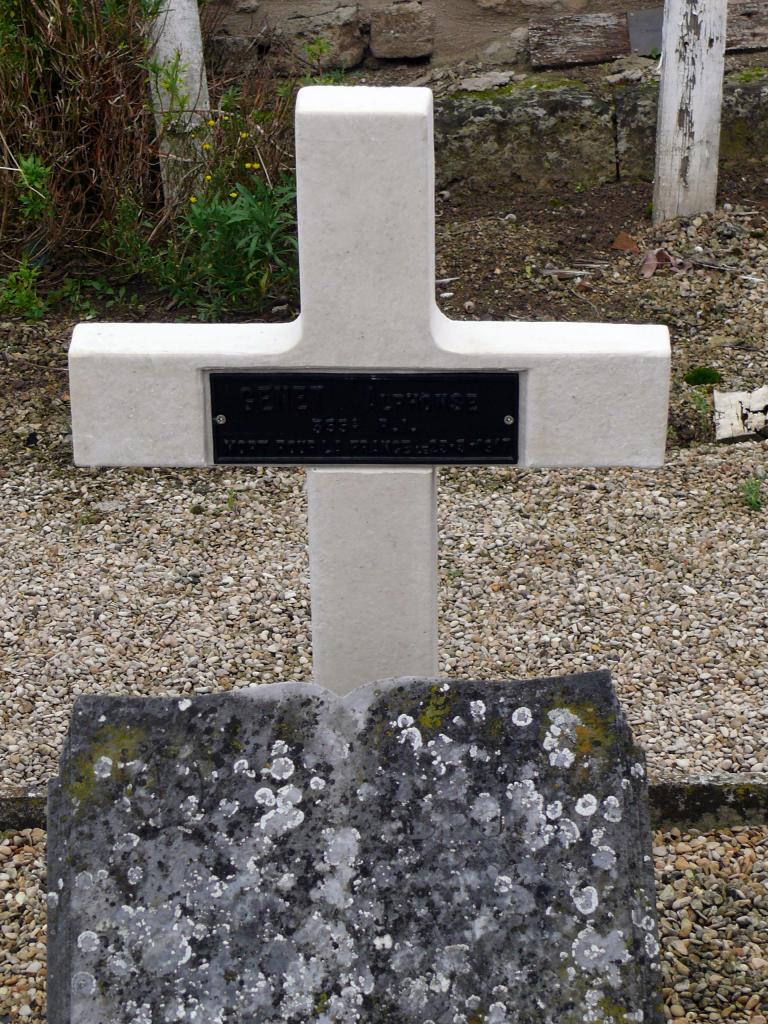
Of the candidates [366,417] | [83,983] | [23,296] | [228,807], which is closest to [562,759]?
[228,807]

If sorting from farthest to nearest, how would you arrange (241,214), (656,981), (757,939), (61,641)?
(241,214) < (61,641) < (757,939) < (656,981)

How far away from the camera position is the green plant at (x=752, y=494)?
14.2ft

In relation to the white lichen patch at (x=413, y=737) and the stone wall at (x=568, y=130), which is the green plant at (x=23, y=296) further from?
the white lichen patch at (x=413, y=737)

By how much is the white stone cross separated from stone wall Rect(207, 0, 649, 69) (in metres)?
4.46

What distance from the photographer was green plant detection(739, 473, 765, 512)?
432 centimetres

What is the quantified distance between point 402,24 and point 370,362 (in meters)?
4.67

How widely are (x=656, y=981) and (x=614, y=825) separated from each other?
9.1 inches

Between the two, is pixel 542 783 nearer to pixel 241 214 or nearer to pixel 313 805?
pixel 313 805

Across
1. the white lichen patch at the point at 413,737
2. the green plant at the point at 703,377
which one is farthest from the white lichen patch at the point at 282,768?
the green plant at the point at 703,377

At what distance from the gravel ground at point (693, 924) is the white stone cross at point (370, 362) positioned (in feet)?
2.84

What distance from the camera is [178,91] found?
5.64 metres

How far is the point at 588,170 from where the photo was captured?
6266 mm

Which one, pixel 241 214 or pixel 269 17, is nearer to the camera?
pixel 241 214

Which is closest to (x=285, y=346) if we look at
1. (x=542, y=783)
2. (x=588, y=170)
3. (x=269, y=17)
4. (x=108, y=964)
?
(x=542, y=783)
